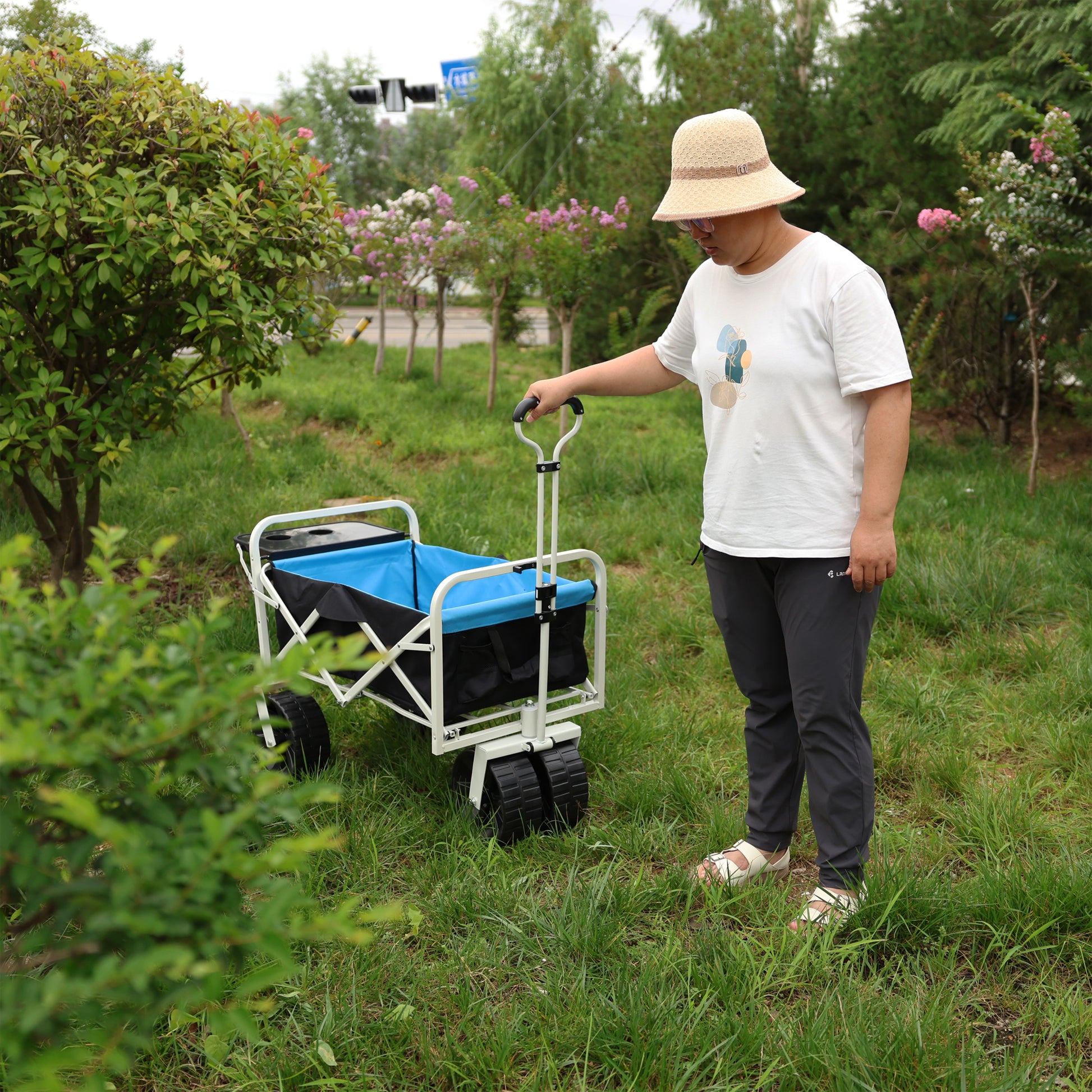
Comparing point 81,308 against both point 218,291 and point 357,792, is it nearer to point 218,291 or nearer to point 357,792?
point 218,291

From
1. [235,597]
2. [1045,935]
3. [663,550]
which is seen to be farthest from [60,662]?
[663,550]

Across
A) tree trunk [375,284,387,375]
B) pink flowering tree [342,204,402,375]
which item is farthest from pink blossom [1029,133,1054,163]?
tree trunk [375,284,387,375]

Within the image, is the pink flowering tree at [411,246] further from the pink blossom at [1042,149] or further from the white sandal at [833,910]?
the white sandal at [833,910]

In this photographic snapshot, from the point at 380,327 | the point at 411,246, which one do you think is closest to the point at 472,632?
the point at 411,246

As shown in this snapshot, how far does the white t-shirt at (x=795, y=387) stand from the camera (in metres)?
2.18

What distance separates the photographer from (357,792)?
121 inches

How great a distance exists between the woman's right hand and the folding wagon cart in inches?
1.8

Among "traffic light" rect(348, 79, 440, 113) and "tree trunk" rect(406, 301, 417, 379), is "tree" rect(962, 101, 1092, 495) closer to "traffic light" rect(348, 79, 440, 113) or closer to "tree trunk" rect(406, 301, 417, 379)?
"tree trunk" rect(406, 301, 417, 379)

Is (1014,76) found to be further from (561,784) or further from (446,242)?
(561,784)

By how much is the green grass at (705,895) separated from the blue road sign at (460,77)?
645 inches

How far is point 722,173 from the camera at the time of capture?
230 cm

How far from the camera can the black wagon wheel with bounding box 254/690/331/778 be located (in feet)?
10.5

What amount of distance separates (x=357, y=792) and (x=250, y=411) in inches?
262

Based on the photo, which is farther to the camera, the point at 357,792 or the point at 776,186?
the point at 357,792
